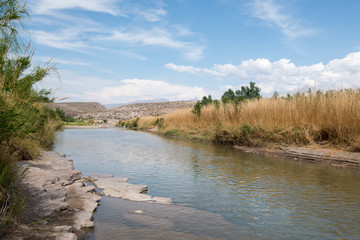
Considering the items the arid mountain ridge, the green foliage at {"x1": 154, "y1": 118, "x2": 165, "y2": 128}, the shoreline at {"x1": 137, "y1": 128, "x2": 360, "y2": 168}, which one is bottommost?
the shoreline at {"x1": 137, "y1": 128, "x2": 360, "y2": 168}

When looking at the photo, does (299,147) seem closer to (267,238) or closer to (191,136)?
(267,238)

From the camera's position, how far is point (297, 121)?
11.1m

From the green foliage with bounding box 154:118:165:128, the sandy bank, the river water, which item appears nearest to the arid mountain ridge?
the green foliage with bounding box 154:118:165:128

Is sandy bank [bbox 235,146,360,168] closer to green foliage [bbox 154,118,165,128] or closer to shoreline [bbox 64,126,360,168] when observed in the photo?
shoreline [bbox 64,126,360,168]

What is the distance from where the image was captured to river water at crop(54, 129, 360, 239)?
379 centimetres

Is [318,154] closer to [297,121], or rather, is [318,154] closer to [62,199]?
[297,121]

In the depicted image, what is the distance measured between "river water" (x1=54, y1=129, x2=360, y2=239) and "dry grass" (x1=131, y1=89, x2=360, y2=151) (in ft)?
5.47

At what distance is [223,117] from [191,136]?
8.35 feet

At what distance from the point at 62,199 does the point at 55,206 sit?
40 centimetres

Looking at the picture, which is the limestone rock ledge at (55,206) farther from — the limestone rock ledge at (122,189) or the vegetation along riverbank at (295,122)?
the vegetation along riverbank at (295,122)

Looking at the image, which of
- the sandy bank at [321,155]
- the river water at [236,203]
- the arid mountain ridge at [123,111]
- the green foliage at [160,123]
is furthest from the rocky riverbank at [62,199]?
the arid mountain ridge at [123,111]

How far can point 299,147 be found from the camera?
10.2m

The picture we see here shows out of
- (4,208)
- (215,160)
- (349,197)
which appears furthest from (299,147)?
(4,208)

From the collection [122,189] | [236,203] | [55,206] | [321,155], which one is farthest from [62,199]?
[321,155]
